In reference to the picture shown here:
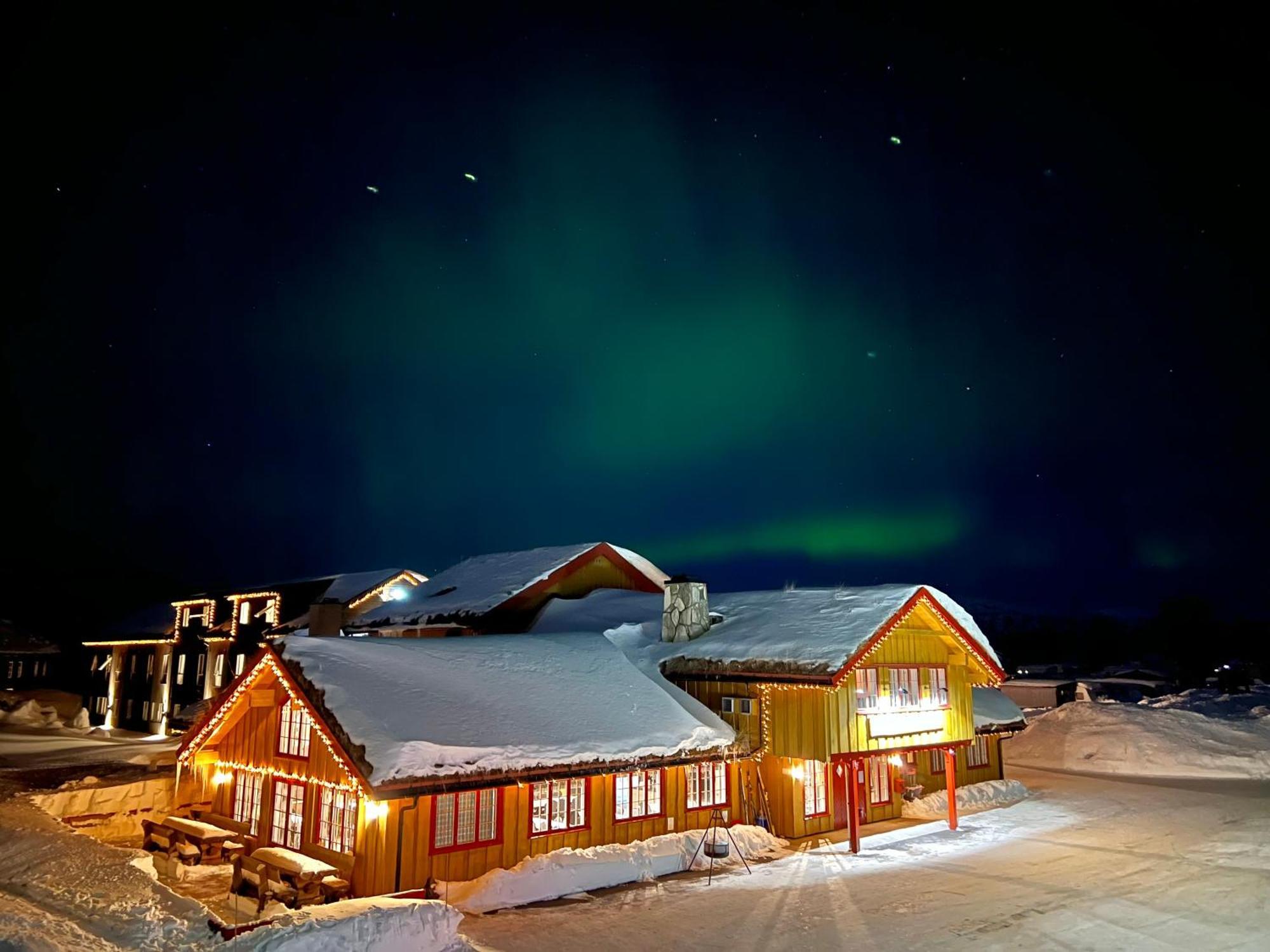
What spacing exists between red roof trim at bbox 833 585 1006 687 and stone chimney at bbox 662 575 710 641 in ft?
19.9

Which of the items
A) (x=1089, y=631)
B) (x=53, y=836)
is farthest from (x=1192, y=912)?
(x=1089, y=631)

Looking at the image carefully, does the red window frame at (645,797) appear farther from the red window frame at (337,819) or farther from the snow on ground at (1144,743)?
the snow on ground at (1144,743)

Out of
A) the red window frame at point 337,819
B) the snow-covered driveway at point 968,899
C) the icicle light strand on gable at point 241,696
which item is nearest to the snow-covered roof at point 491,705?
the icicle light strand on gable at point 241,696

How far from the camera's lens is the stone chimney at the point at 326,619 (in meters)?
26.0

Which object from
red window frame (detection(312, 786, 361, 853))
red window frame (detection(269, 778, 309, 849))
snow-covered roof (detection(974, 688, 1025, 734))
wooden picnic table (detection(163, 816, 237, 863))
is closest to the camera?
red window frame (detection(312, 786, 361, 853))

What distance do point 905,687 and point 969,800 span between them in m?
6.99

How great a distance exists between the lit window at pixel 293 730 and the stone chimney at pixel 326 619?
595 centimetres

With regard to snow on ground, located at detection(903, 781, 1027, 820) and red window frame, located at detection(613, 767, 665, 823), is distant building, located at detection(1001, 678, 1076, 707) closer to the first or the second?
snow on ground, located at detection(903, 781, 1027, 820)

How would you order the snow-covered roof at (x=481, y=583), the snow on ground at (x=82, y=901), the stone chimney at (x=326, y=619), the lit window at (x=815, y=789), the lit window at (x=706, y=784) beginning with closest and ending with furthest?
the snow on ground at (x=82, y=901) → the lit window at (x=706, y=784) → the lit window at (x=815, y=789) → the stone chimney at (x=326, y=619) → the snow-covered roof at (x=481, y=583)

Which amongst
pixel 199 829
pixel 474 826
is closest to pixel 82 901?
pixel 199 829

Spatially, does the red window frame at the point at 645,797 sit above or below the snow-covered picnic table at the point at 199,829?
above

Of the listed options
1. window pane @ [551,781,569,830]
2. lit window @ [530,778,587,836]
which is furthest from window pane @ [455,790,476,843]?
window pane @ [551,781,569,830]

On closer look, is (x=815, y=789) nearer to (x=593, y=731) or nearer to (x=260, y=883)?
(x=593, y=731)

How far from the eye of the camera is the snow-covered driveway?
14.5 meters
